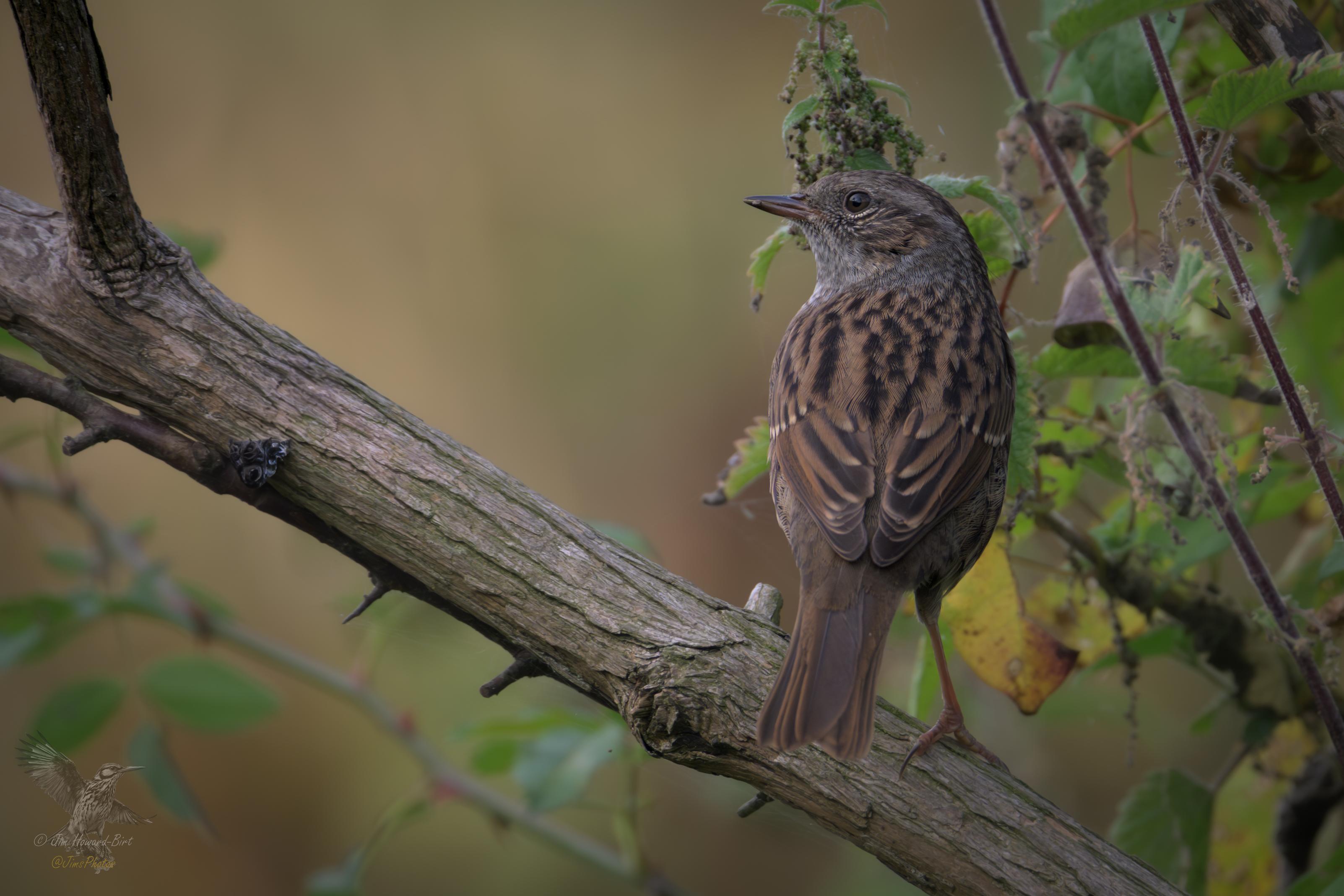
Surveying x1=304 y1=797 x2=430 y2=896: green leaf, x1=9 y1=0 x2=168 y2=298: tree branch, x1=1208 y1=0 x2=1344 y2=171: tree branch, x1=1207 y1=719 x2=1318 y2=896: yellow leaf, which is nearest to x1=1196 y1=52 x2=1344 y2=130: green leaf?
x1=1208 y1=0 x2=1344 y2=171: tree branch

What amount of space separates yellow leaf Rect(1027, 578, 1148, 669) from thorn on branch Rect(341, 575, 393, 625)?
1.78 meters

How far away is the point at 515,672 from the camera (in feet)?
6.66

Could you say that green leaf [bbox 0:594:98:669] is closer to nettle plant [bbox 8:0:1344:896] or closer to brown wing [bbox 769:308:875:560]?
nettle plant [bbox 8:0:1344:896]

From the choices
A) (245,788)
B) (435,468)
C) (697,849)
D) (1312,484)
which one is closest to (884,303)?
(1312,484)

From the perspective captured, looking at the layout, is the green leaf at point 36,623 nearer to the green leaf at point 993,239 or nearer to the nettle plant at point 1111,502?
the nettle plant at point 1111,502

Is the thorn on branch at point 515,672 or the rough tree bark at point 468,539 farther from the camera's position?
the thorn on branch at point 515,672

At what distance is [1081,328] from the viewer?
231 centimetres

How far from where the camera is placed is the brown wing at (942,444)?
225cm

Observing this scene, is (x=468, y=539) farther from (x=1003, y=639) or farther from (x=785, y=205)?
(x=785, y=205)

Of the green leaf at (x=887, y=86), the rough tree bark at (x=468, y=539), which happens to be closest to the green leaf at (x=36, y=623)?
the rough tree bark at (x=468, y=539)

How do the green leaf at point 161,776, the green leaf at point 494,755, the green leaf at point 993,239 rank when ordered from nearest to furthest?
the green leaf at point 993,239 < the green leaf at point 161,776 < the green leaf at point 494,755

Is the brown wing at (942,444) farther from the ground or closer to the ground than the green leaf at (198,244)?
farther from the ground

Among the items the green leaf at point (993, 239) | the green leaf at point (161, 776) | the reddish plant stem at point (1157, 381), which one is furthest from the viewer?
the green leaf at point (161, 776)

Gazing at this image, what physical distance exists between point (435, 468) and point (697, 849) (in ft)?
11.6
